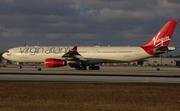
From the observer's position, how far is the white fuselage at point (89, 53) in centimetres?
4342

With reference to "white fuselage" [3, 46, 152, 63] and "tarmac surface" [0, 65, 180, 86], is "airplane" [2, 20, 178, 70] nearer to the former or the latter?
"white fuselage" [3, 46, 152, 63]

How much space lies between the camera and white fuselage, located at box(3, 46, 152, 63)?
43.4 meters

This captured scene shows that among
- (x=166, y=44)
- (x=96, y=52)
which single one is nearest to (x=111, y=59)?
(x=96, y=52)

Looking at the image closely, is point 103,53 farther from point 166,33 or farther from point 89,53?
point 166,33

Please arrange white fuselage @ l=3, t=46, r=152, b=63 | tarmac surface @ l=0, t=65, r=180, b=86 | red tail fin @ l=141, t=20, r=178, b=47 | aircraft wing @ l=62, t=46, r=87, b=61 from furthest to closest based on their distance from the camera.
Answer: white fuselage @ l=3, t=46, r=152, b=63, red tail fin @ l=141, t=20, r=178, b=47, aircraft wing @ l=62, t=46, r=87, b=61, tarmac surface @ l=0, t=65, r=180, b=86

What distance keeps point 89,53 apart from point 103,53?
112 inches

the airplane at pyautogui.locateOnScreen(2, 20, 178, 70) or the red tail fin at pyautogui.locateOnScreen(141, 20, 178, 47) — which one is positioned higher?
the red tail fin at pyautogui.locateOnScreen(141, 20, 178, 47)

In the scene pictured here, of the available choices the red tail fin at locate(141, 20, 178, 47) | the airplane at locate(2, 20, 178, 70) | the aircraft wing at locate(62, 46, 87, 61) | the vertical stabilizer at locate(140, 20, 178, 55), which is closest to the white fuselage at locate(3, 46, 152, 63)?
the airplane at locate(2, 20, 178, 70)

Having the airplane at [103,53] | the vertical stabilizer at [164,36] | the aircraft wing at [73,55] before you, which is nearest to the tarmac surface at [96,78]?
the aircraft wing at [73,55]

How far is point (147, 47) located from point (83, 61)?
1227cm

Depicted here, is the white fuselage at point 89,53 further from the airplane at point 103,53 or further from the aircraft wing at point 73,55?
the aircraft wing at point 73,55

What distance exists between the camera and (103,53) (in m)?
44.7

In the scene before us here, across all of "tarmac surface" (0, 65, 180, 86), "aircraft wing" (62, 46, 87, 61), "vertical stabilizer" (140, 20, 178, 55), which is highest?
"vertical stabilizer" (140, 20, 178, 55)

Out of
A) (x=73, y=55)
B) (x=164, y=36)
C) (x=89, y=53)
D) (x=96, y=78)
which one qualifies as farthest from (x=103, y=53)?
(x=96, y=78)
